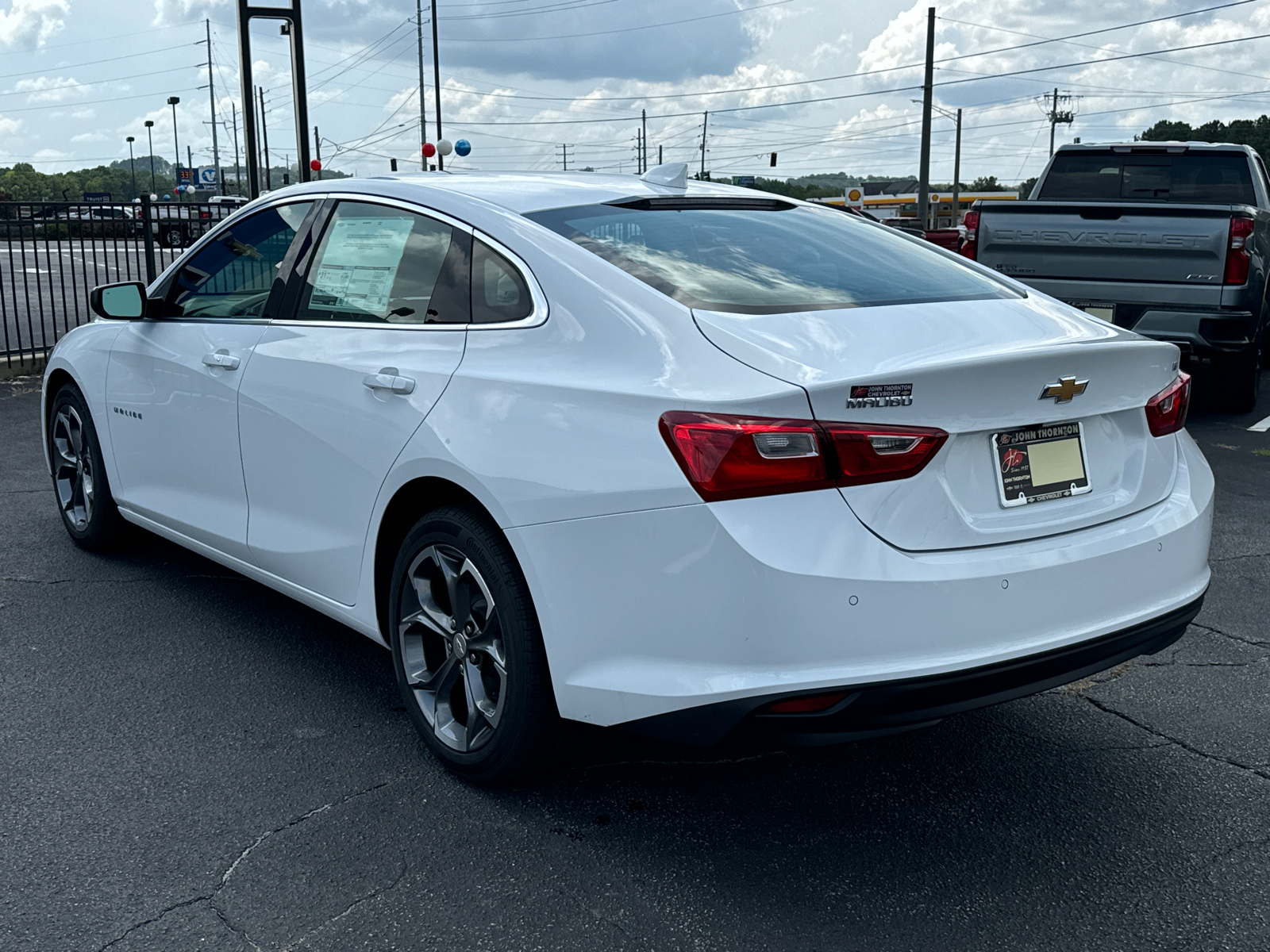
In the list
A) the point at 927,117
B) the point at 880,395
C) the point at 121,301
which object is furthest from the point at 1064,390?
the point at 927,117

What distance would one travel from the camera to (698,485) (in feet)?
8.15

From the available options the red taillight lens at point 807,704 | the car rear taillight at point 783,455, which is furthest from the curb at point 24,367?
the red taillight lens at point 807,704

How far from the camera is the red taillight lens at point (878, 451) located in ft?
8.08

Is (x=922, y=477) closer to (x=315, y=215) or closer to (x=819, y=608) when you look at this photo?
(x=819, y=608)

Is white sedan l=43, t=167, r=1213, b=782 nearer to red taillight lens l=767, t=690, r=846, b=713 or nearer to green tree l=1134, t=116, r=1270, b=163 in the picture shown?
red taillight lens l=767, t=690, r=846, b=713

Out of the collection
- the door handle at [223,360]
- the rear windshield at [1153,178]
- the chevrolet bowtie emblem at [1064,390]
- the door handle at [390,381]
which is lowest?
the door handle at [223,360]

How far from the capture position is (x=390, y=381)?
3.24m

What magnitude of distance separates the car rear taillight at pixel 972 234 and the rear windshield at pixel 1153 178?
1882 mm

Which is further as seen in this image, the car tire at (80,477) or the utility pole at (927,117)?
the utility pole at (927,117)

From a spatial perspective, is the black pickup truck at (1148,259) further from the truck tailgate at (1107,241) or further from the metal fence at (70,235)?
the metal fence at (70,235)

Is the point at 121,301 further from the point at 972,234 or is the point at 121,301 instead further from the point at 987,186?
the point at 987,186

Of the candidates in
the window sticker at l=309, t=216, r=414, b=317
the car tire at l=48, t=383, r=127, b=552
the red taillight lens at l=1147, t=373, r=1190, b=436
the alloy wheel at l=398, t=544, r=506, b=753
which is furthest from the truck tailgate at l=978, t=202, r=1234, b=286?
the alloy wheel at l=398, t=544, r=506, b=753

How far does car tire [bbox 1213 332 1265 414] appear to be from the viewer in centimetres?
942

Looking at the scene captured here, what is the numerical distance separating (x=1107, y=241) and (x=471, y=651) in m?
6.79
